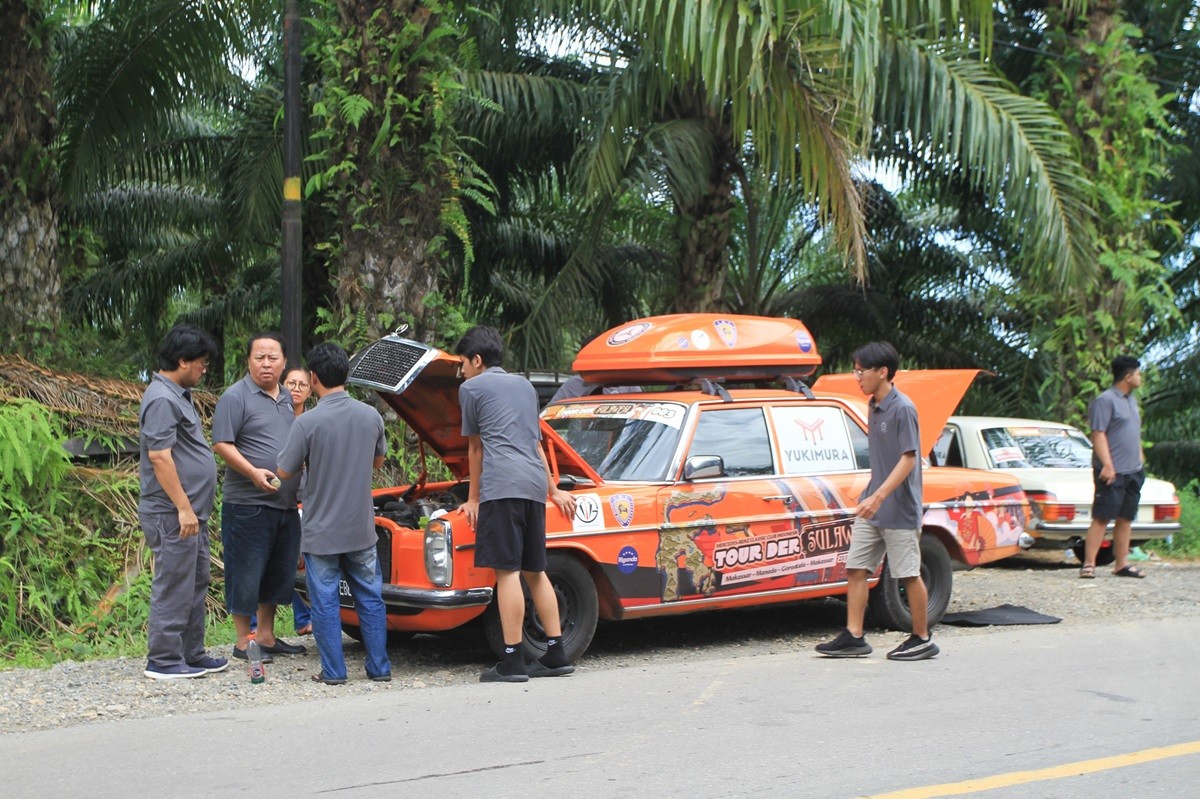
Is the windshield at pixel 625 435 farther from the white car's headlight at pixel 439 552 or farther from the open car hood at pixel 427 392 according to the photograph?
the white car's headlight at pixel 439 552

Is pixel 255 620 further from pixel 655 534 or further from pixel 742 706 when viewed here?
pixel 742 706

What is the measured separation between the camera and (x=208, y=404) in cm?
1051

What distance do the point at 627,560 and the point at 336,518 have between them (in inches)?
68.7

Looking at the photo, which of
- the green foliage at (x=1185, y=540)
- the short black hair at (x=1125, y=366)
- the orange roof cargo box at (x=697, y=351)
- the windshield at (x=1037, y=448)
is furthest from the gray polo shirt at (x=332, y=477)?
the green foliage at (x=1185, y=540)

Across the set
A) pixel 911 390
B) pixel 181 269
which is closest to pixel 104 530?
pixel 911 390

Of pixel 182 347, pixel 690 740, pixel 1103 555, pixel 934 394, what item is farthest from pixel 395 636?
pixel 1103 555

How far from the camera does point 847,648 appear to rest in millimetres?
7828

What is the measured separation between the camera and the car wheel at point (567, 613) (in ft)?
24.4

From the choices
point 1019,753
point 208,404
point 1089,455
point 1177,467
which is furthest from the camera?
point 1177,467

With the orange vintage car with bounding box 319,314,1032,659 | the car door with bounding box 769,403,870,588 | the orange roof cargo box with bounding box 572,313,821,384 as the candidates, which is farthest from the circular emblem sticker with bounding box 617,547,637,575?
the orange roof cargo box with bounding box 572,313,821,384

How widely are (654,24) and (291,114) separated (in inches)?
109

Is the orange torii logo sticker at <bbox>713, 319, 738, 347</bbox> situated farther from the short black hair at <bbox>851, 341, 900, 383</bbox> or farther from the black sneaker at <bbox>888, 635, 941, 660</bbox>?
the black sneaker at <bbox>888, 635, 941, 660</bbox>

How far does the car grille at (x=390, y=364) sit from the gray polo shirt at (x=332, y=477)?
283 millimetres

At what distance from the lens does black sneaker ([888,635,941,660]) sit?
7746 mm
